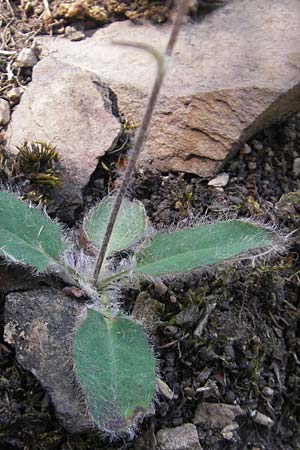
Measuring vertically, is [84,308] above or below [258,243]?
below

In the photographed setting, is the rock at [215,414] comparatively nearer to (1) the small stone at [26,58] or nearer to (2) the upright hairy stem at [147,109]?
(2) the upright hairy stem at [147,109]

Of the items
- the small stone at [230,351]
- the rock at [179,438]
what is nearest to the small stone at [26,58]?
the small stone at [230,351]

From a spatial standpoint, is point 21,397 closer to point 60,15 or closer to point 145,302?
point 145,302

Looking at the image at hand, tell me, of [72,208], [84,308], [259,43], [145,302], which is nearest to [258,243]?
[145,302]

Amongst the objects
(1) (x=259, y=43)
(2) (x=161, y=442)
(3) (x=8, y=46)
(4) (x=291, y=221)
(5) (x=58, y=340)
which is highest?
(1) (x=259, y=43)

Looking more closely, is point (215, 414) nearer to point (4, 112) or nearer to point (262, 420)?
point (262, 420)

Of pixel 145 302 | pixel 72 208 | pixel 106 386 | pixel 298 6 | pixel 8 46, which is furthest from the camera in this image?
pixel 298 6

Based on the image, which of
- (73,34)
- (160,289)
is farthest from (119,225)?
(73,34)
